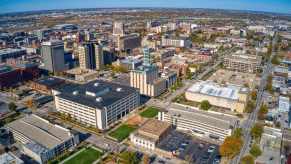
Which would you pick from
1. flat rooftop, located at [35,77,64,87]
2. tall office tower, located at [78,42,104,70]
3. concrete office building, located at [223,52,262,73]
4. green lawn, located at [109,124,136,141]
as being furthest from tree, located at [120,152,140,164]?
concrete office building, located at [223,52,262,73]

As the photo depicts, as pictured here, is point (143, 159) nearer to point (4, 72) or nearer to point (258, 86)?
point (258, 86)

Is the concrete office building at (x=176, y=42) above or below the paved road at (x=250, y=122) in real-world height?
above

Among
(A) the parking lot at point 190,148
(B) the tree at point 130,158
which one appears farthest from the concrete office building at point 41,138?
(A) the parking lot at point 190,148

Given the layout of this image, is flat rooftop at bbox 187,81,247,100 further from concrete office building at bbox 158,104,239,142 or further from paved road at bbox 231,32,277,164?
concrete office building at bbox 158,104,239,142

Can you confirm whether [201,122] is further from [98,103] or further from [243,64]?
[243,64]

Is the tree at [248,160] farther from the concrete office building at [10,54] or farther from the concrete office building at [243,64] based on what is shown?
the concrete office building at [10,54]

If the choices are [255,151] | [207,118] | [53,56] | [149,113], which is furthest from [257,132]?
[53,56]
